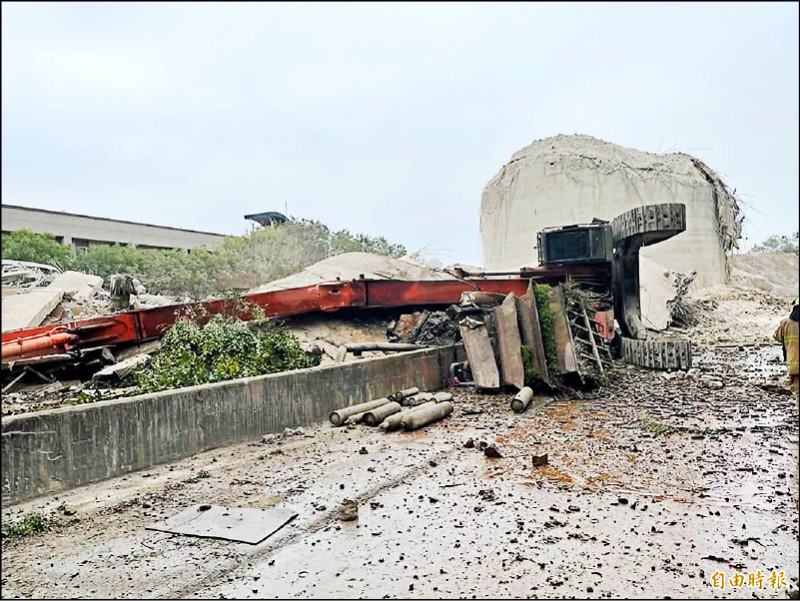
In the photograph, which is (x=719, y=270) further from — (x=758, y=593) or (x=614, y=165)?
(x=758, y=593)

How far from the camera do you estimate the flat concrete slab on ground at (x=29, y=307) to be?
1158 cm

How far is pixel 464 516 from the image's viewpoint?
15.1ft

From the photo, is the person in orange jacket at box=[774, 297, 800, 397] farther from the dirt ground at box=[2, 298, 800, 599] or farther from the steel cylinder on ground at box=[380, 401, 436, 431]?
the steel cylinder on ground at box=[380, 401, 436, 431]

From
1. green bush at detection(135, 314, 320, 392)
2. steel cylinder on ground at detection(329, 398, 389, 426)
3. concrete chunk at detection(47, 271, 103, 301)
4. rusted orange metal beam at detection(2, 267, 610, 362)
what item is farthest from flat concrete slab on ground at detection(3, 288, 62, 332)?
steel cylinder on ground at detection(329, 398, 389, 426)

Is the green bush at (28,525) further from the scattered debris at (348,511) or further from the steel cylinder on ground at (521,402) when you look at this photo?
the steel cylinder on ground at (521,402)

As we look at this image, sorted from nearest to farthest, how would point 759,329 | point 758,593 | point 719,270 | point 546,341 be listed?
point 758,593
point 546,341
point 759,329
point 719,270

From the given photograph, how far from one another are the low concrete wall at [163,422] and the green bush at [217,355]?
0.78 meters

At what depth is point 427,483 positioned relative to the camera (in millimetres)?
5539

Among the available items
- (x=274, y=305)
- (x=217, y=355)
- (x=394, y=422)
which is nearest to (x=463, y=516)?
(x=394, y=422)

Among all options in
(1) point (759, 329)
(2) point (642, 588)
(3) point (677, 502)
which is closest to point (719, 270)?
(1) point (759, 329)

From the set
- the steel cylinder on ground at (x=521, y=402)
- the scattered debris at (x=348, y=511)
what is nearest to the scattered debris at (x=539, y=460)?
the scattered debris at (x=348, y=511)

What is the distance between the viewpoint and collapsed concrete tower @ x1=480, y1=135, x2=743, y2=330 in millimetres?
25312

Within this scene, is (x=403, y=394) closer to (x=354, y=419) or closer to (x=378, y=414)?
(x=378, y=414)

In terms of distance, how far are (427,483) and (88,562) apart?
2750mm
